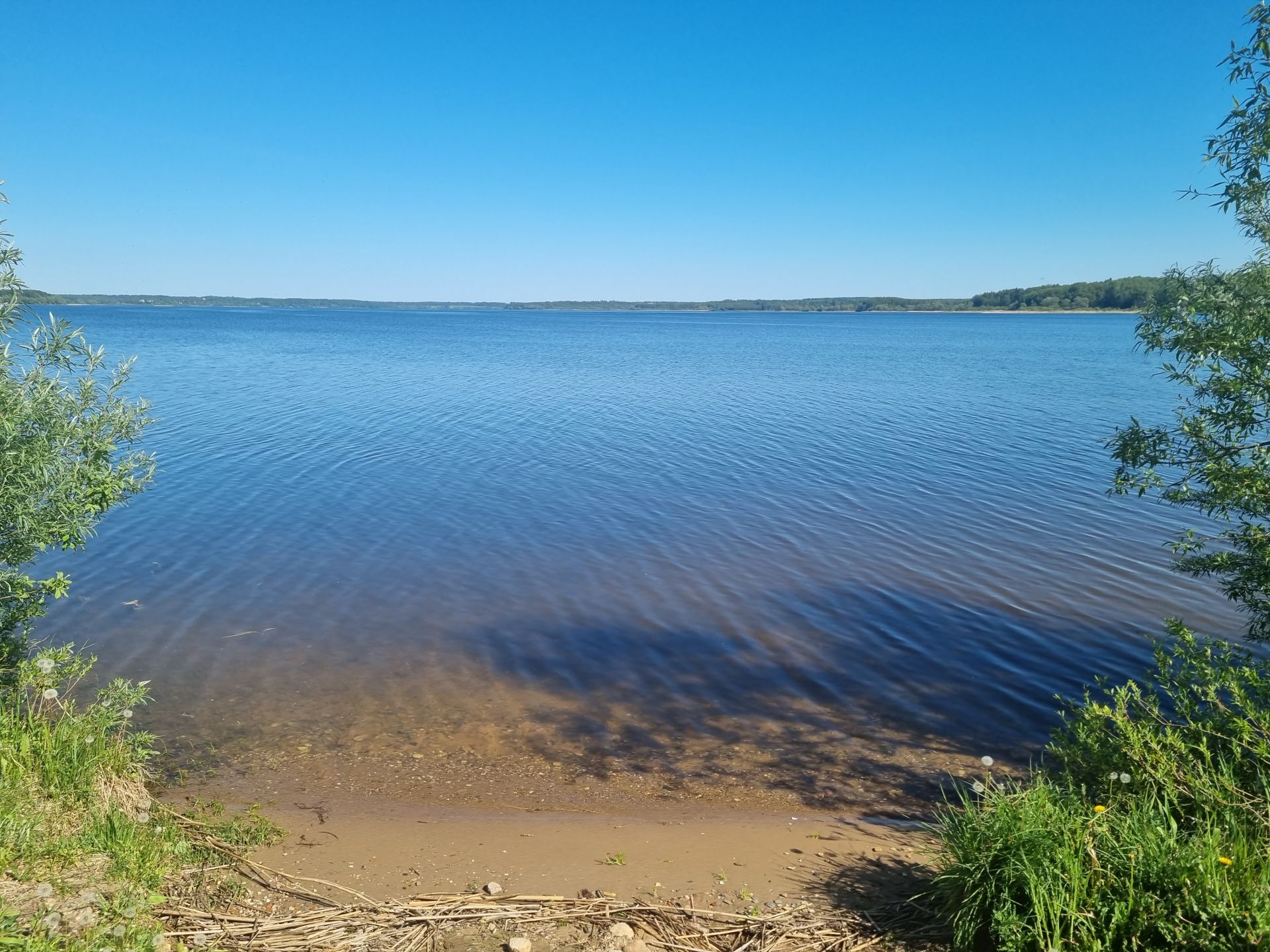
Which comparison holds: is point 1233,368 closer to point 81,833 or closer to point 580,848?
point 580,848

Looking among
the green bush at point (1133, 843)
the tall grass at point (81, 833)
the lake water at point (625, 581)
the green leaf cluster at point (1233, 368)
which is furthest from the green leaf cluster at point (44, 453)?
the green leaf cluster at point (1233, 368)

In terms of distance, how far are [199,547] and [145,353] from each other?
174 ft

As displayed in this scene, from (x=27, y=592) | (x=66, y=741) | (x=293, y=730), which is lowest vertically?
(x=293, y=730)

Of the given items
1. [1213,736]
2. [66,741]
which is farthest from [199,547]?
[1213,736]

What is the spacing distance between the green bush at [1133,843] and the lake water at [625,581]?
3.89 m

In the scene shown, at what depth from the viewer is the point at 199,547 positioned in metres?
17.5

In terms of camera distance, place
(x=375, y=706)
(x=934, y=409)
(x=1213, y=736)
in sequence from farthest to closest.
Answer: (x=934, y=409), (x=375, y=706), (x=1213, y=736)

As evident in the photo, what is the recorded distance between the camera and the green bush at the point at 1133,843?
4828 mm

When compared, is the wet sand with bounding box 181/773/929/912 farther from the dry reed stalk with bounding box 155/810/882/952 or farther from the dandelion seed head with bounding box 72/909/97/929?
the dandelion seed head with bounding box 72/909/97/929

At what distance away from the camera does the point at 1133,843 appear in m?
5.33

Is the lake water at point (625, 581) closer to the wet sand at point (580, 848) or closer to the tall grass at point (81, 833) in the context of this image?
the wet sand at point (580, 848)

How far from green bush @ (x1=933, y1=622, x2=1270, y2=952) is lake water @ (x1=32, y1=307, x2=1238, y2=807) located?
3.89m

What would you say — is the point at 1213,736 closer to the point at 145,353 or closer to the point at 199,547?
the point at 199,547

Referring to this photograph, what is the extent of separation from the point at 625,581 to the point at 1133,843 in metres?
11.3
